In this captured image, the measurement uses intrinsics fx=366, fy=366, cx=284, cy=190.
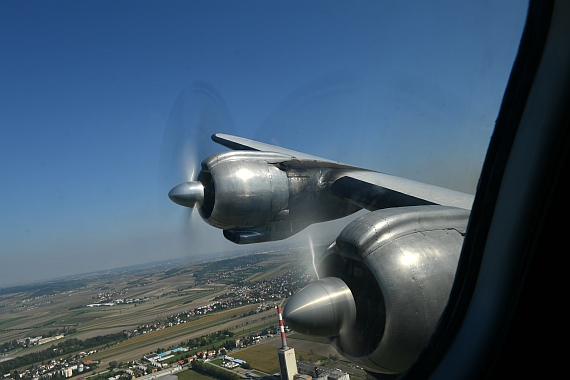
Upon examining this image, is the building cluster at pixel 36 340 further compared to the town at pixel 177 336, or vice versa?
the building cluster at pixel 36 340

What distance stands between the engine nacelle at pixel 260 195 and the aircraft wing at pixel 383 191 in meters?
0.25

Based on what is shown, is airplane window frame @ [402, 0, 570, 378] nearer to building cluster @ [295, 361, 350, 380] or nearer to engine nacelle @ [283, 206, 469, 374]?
engine nacelle @ [283, 206, 469, 374]

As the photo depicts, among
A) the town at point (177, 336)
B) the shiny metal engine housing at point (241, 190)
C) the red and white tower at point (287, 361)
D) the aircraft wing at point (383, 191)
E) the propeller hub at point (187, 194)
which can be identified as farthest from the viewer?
the town at point (177, 336)

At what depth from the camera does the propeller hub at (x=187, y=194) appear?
541 centimetres

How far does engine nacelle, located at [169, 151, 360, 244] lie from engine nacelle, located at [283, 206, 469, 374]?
2.84 meters

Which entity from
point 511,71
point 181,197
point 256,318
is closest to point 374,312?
point 511,71

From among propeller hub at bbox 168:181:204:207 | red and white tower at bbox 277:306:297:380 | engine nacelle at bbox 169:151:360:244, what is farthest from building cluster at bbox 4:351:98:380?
red and white tower at bbox 277:306:297:380

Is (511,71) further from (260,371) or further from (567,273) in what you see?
(260,371)

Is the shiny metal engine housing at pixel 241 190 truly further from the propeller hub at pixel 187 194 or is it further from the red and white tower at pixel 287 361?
the red and white tower at pixel 287 361

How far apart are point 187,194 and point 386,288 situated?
3883 millimetres

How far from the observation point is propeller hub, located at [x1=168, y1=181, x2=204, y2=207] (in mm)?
5406

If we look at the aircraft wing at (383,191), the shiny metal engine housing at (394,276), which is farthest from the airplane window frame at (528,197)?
the aircraft wing at (383,191)

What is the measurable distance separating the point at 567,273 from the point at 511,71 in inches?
33.9

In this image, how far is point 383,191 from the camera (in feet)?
14.5
